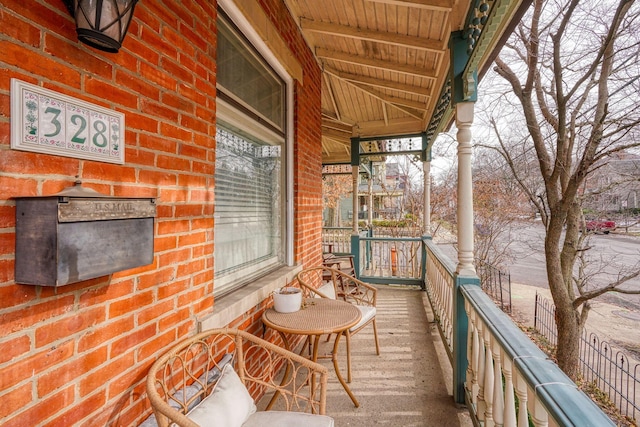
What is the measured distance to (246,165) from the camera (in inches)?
96.5

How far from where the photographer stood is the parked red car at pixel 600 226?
19.9 feet

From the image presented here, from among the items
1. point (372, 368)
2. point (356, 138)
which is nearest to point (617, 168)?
point (356, 138)

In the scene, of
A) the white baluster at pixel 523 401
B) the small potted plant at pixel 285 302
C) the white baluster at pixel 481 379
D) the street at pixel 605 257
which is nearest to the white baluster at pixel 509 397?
the white baluster at pixel 523 401

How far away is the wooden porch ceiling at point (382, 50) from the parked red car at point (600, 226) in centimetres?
390

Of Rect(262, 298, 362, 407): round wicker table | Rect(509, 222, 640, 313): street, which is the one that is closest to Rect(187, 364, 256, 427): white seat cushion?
Rect(262, 298, 362, 407): round wicker table

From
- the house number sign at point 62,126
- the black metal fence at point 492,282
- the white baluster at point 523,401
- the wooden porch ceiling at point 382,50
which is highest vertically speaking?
the wooden porch ceiling at point 382,50

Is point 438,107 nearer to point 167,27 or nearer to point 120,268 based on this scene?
point 167,27

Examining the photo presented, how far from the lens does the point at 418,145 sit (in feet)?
20.4

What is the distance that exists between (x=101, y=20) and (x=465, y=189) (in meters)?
2.44

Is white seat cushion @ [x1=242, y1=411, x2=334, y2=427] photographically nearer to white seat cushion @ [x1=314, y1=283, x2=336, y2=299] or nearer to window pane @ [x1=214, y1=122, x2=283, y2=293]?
window pane @ [x1=214, y1=122, x2=283, y2=293]

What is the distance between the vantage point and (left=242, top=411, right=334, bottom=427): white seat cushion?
4.69 feet

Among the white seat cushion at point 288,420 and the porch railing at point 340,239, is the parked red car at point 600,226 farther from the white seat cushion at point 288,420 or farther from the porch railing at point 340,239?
the white seat cushion at point 288,420

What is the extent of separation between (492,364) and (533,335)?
22.2 feet

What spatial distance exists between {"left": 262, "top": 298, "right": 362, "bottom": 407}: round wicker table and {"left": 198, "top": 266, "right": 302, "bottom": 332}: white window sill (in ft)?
0.53
